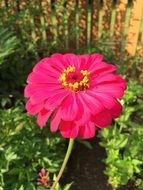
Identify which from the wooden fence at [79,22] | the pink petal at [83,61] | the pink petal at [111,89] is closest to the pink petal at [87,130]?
the pink petal at [111,89]

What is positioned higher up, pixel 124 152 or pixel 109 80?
pixel 109 80

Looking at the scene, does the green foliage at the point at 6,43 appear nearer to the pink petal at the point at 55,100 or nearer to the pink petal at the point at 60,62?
the pink petal at the point at 60,62

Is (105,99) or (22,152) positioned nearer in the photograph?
(105,99)

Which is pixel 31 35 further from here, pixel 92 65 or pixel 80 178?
pixel 92 65

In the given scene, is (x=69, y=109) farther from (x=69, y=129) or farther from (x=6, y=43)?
(x=6, y=43)

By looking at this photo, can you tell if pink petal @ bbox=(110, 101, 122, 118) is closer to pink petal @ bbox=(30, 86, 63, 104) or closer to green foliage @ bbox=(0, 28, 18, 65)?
pink petal @ bbox=(30, 86, 63, 104)

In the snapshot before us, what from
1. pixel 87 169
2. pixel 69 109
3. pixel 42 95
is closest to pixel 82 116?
pixel 69 109

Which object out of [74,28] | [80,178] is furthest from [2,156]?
[74,28]
